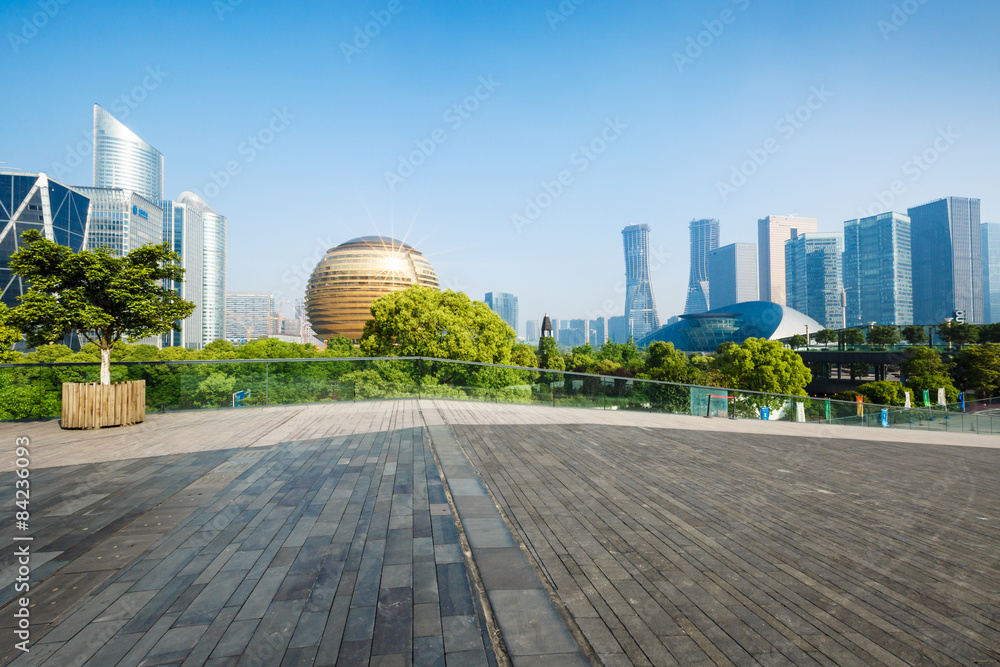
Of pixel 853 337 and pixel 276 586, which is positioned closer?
pixel 276 586

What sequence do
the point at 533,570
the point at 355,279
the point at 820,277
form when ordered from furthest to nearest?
1. the point at 820,277
2. the point at 355,279
3. the point at 533,570

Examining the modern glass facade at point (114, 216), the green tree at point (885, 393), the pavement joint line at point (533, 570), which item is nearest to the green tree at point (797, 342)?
the green tree at point (885, 393)

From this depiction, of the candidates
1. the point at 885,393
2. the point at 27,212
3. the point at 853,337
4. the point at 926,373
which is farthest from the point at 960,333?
the point at 27,212

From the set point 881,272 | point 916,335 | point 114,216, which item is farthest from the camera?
point 881,272

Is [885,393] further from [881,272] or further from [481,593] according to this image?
[881,272]

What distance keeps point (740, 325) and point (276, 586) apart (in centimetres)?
10151

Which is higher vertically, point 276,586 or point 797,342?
point 797,342

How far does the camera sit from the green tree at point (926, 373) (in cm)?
4172

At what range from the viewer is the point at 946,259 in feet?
493

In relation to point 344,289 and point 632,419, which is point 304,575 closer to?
point 632,419

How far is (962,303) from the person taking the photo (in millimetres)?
151750

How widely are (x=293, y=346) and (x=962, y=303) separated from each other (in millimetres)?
201463

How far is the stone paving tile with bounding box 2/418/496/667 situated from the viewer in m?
1.91

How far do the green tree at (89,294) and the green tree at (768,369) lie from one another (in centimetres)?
3987
